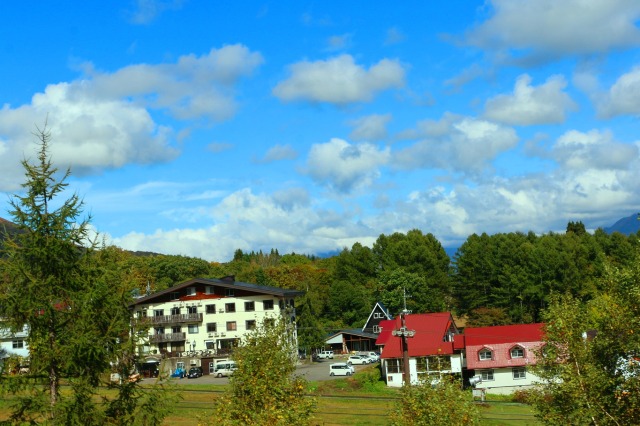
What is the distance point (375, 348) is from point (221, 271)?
5557 centimetres

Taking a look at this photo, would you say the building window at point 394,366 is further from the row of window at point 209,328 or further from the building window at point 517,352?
the row of window at point 209,328

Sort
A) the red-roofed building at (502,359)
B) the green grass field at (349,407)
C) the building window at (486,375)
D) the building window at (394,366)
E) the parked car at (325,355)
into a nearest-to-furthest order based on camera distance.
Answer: the green grass field at (349,407) < the red-roofed building at (502,359) < the building window at (486,375) < the building window at (394,366) < the parked car at (325,355)

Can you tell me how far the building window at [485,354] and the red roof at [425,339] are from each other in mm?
3808

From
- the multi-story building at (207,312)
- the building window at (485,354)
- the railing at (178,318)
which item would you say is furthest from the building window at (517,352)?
the railing at (178,318)

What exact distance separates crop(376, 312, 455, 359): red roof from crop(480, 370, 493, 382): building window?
449 centimetres

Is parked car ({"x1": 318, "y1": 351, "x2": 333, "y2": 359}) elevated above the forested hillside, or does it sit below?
below

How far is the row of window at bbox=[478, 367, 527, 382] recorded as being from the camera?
69125 mm

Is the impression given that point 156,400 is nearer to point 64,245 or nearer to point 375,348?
point 64,245

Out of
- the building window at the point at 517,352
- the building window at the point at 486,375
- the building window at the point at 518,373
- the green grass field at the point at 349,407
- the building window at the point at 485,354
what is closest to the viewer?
the green grass field at the point at 349,407

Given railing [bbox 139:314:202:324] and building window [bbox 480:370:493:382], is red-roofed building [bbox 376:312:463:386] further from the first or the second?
railing [bbox 139:314:202:324]

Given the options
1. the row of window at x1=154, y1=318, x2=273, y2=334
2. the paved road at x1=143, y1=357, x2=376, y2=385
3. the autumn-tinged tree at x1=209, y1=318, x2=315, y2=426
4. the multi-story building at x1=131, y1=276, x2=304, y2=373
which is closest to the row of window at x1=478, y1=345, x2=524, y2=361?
the paved road at x1=143, y1=357, x2=376, y2=385

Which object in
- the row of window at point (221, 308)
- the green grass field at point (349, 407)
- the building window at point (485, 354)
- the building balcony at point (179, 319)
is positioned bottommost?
the green grass field at point (349, 407)

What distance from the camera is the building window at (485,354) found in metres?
69.6

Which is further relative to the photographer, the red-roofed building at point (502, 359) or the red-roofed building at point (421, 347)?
the red-roofed building at point (421, 347)
